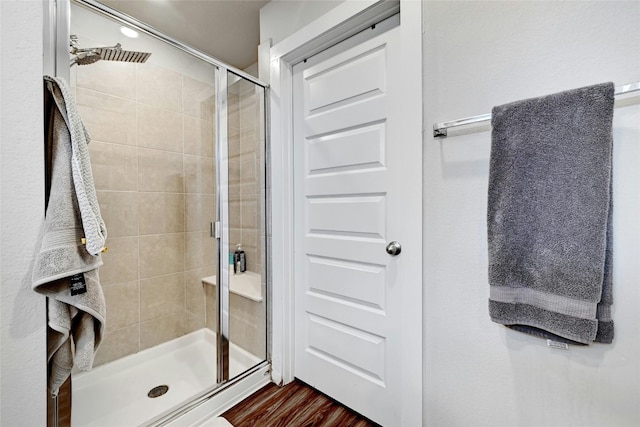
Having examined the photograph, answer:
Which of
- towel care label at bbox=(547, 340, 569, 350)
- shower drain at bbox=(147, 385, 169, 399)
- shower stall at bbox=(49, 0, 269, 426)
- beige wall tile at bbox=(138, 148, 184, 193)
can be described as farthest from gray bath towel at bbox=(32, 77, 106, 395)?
towel care label at bbox=(547, 340, 569, 350)

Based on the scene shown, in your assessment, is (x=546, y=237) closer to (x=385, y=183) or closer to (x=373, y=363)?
(x=385, y=183)

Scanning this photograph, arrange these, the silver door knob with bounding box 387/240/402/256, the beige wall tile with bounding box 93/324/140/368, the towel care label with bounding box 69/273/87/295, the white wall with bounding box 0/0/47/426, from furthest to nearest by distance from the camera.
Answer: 1. the beige wall tile with bounding box 93/324/140/368
2. the silver door knob with bounding box 387/240/402/256
3. the towel care label with bounding box 69/273/87/295
4. the white wall with bounding box 0/0/47/426

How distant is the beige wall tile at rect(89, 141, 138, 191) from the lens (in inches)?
64.2

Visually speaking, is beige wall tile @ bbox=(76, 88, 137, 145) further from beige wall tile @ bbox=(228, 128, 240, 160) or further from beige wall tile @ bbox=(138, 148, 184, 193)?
beige wall tile @ bbox=(228, 128, 240, 160)

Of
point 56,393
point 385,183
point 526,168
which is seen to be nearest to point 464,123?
point 526,168

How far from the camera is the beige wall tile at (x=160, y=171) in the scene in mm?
1850

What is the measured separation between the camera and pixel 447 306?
1035 millimetres

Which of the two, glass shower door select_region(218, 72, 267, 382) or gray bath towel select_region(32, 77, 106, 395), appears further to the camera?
glass shower door select_region(218, 72, 267, 382)

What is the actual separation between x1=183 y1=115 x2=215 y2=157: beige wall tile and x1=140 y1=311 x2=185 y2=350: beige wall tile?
1239 millimetres

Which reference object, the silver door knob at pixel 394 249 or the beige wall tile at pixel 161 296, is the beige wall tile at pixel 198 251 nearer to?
the beige wall tile at pixel 161 296

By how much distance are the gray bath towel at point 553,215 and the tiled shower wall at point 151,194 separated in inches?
58.1

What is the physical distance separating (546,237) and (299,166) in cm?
120

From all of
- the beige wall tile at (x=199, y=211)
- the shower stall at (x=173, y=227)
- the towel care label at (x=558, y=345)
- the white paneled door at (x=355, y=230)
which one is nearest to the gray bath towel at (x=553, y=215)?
the towel care label at (x=558, y=345)

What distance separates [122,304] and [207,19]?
2016 mm
